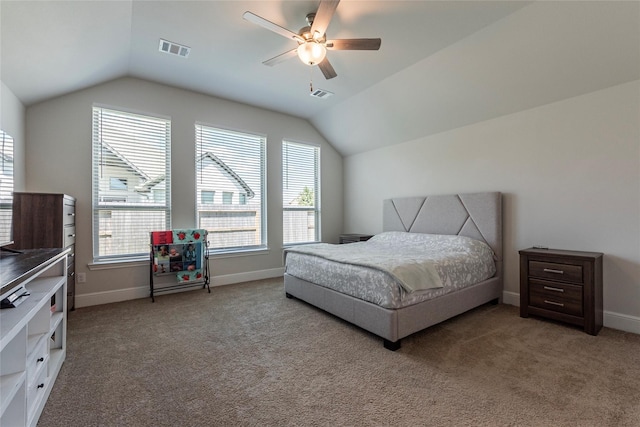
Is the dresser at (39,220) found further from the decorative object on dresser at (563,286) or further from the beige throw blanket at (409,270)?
the decorative object on dresser at (563,286)

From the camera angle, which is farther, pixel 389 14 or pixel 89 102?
pixel 89 102

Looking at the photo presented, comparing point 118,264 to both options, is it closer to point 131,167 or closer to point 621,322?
point 131,167

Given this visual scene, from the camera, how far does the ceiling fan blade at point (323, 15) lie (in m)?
2.05

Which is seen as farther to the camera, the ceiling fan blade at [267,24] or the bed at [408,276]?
the bed at [408,276]

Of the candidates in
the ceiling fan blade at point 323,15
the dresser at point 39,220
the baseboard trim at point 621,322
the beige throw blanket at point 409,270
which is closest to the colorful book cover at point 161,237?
the dresser at point 39,220

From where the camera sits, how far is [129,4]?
7.98 ft

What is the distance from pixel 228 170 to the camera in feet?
15.2

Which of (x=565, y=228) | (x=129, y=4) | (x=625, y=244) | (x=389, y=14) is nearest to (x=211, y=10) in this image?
(x=129, y=4)

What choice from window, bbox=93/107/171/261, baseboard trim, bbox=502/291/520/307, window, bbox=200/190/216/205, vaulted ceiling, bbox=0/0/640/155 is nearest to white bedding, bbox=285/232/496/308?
baseboard trim, bbox=502/291/520/307

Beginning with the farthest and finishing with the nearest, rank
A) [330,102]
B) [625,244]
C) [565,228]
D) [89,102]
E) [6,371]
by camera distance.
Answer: [330,102] < [89,102] < [565,228] < [625,244] < [6,371]

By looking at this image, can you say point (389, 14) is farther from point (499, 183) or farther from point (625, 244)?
point (625, 244)

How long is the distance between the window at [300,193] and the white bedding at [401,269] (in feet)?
5.11

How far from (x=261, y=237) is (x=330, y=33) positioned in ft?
10.7

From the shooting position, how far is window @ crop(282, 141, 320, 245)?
208 inches
